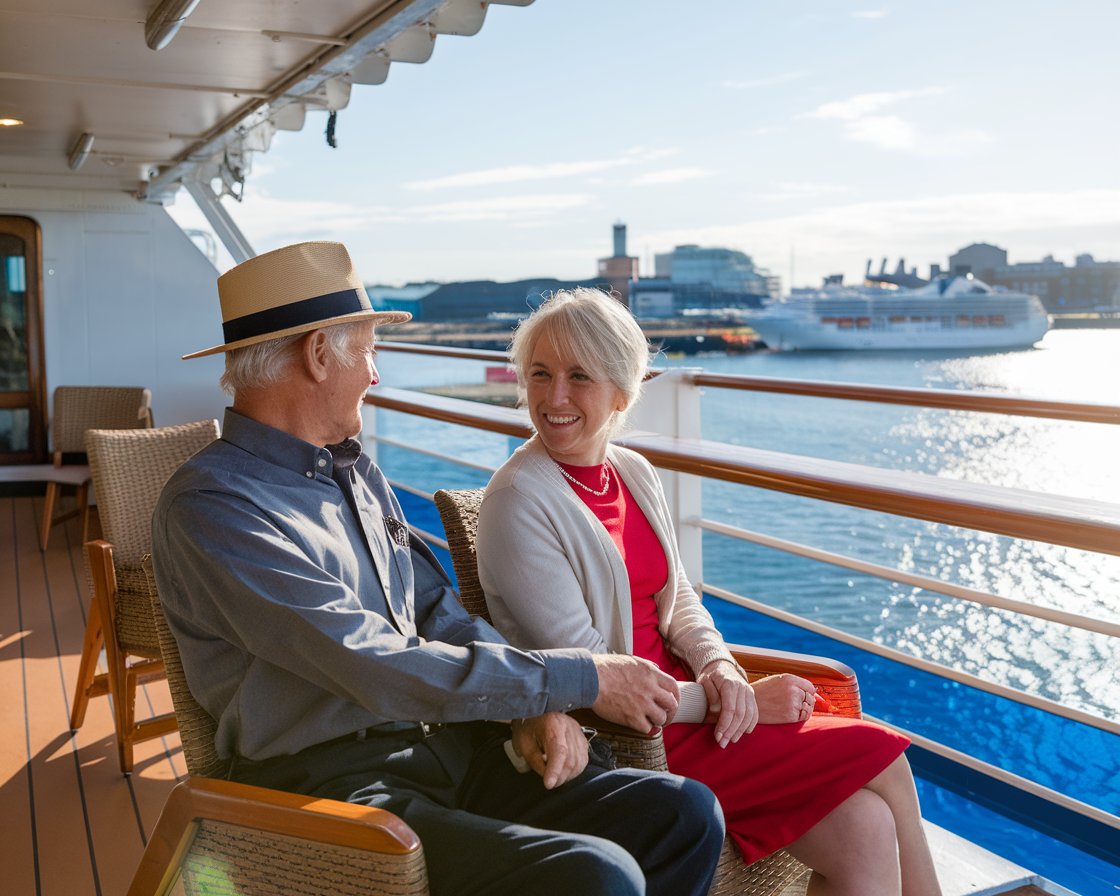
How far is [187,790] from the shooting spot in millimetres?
1321

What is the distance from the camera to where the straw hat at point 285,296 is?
61.9 inches

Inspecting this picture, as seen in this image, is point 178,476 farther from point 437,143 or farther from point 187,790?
point 437,143

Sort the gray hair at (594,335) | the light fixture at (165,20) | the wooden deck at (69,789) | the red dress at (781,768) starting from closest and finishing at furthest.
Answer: the red dress at (781,768) < the gray hair at (594,335) < the wooden deck at (69,789) < the light fixture at (165,20)

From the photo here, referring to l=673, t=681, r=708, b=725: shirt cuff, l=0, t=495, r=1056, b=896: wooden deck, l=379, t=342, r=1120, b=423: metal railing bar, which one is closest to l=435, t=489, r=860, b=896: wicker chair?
l=673, t=681, r=708, b=725: shirt cuff

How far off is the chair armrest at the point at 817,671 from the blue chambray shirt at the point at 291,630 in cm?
57

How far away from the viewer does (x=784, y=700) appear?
5.65ft

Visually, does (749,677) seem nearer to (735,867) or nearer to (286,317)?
(735,867)

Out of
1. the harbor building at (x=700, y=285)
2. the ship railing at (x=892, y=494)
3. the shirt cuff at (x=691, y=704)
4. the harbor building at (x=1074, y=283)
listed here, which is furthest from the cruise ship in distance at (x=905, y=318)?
the shirt cuff at (x=691, y=704)

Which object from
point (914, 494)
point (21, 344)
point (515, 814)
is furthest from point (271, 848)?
point (21, 344)

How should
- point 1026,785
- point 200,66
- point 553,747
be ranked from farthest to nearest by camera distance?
point 200,66, point 1026,785, point 553,747

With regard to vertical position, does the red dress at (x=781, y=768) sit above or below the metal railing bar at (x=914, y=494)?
below

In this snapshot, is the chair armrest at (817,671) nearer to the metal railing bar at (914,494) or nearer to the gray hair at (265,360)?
the metal railing bar at (914,494)

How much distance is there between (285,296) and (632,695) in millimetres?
748

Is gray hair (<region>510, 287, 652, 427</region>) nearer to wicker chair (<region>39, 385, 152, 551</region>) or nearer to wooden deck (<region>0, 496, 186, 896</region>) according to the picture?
wooden deck (<region>0, 496, 186, 896</region>)
